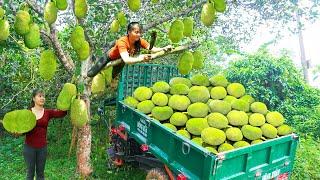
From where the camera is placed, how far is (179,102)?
4.17 m

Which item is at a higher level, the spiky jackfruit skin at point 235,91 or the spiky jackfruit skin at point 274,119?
the spiky jackfruit skin at point 235,91

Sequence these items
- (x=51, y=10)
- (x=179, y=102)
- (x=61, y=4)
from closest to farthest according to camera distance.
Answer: (x=61, y=4) < (x=51, y=10) < (x=179, y=102)

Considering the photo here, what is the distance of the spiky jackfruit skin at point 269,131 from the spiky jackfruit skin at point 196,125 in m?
0.61

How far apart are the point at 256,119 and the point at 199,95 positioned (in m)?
0.69

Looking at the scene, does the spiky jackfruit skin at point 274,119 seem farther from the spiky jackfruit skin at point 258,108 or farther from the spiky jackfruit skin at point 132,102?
the spiky jackfruit skin at point 132,102

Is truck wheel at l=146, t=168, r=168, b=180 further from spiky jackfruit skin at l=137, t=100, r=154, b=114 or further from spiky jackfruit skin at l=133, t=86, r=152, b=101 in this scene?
spiky jackfruit skin at l=133, t=86, r=152, b=101

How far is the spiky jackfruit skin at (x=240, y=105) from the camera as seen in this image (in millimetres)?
4043

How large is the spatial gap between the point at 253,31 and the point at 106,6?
8.17m

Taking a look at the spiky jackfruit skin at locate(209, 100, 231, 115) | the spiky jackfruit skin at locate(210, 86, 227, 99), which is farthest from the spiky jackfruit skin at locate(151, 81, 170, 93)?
the spiky jackfruit skin at locate(209, 100, 231, 115)

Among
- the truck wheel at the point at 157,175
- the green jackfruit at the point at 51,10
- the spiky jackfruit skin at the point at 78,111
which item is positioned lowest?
the truck wheel at the point at 157,175

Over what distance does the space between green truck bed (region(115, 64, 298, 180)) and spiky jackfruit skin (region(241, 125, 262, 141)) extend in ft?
0.40

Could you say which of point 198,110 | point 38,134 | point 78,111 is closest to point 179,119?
point 198,110

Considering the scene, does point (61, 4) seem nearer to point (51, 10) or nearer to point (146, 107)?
point (51, 10)

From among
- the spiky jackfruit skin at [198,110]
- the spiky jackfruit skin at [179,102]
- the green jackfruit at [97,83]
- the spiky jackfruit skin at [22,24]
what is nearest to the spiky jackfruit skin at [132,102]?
the spiky jackfruit skin at [179,102]
